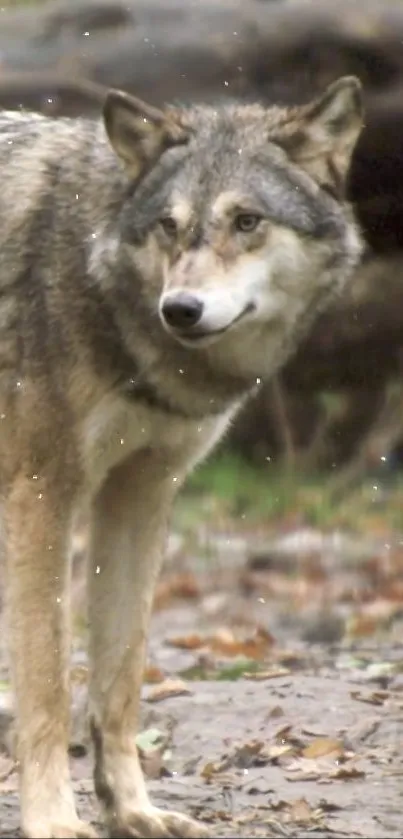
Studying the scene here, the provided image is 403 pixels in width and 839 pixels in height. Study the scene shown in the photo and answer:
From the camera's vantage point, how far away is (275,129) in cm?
488

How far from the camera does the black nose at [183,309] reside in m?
4.33

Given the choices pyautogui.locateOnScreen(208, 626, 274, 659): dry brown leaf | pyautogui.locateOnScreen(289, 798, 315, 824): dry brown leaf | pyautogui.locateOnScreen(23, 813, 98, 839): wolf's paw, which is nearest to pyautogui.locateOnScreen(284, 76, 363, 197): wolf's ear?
pyautogui.locateOnScreen(289, 798, 315, 824): dry brown leaf

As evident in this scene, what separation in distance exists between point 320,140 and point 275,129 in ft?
0.47

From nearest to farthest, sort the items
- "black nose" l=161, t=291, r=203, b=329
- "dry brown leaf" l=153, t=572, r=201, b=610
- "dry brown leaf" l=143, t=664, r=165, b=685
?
"black nose" l=161, t=291, r=203, b=329 < "dry brown leaf" l=143, t=664, r=165, b=685 < "dry brown leaf" l=153, t=572, r=201, b=610

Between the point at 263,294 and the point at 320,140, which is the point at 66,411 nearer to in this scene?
the point at 263,294

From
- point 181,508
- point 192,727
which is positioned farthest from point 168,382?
point 181,508

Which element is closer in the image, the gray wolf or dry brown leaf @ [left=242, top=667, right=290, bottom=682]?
the gray wolf

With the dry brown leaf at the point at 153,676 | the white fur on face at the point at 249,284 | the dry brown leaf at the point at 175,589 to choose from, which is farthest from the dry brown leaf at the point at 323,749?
the dry brown leaf at the point at 175,589

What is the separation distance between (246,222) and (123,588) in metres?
1.29

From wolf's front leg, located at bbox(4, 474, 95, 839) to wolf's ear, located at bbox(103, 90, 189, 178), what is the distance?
1.02 meters

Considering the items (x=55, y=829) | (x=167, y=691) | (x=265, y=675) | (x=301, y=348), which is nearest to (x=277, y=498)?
(x=301, y=348)

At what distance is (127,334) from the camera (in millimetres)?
4758

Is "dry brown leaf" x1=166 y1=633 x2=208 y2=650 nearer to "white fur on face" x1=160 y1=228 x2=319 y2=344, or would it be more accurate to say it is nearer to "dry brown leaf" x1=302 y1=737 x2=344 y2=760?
"dry brown leaf" x1=302 y1=737 x2=344 y2=760

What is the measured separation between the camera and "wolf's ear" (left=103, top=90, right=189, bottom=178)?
4.83 metres
